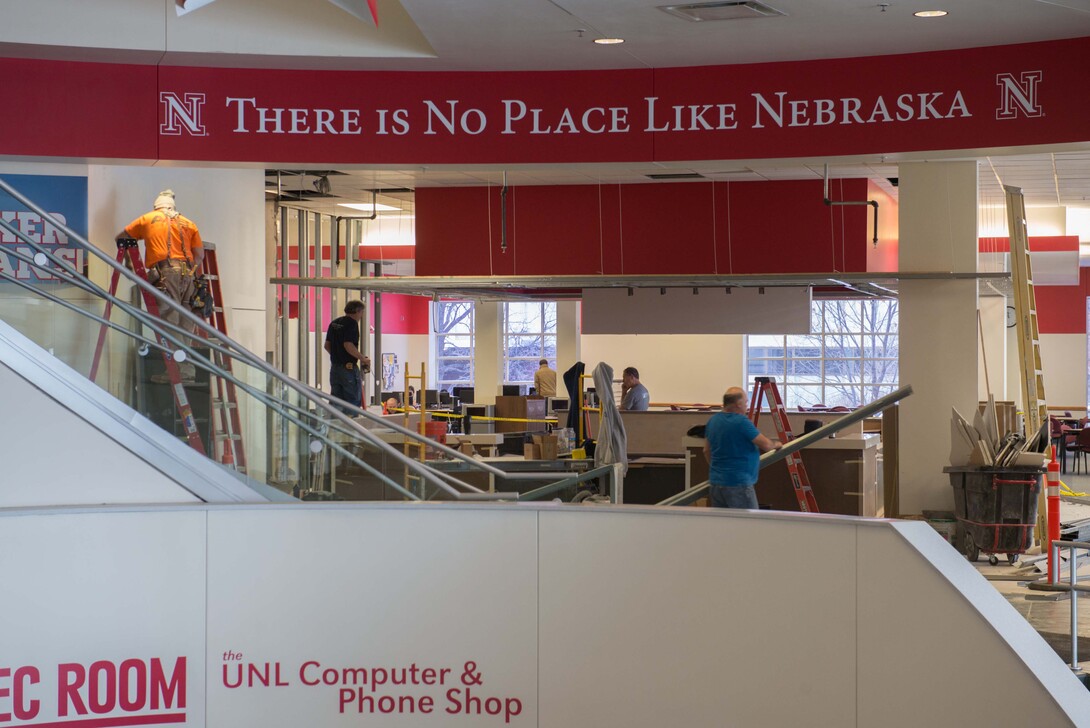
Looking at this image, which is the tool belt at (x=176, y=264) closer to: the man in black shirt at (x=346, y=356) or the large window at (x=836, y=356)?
the man in black shirt at (x=346, y=356)

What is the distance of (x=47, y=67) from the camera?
7121mm

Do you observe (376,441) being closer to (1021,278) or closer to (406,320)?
(1021,278)

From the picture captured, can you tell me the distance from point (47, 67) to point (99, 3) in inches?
21.0

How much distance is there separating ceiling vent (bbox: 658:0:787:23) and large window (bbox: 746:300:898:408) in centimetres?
1651

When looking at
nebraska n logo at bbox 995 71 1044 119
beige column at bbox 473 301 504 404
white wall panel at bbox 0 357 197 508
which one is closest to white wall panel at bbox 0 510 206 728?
white wall panel at bbox 0 357 197 508

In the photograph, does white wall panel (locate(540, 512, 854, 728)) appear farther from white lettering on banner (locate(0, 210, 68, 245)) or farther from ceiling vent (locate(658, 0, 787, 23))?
ceiling vent (locate(658, 0, 787, 23))

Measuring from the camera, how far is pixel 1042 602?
7.90 meters

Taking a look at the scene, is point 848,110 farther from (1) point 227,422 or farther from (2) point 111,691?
(2) point 111,691

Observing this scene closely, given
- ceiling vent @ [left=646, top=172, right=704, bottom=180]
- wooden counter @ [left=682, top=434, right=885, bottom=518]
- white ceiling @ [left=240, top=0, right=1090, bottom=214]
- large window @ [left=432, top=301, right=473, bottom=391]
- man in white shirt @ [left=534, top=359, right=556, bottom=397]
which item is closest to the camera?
white ceiling @ [left=240, top=0, right=1090, bottom=214]

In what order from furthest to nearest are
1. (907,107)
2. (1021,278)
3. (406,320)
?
(406,320) → (1021,278) → (907,107)

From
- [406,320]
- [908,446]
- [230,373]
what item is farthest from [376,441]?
[406,320]

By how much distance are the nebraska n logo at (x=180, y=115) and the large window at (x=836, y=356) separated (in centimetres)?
1666

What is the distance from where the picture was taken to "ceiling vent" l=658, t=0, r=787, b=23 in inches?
244

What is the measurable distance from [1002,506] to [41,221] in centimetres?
666
